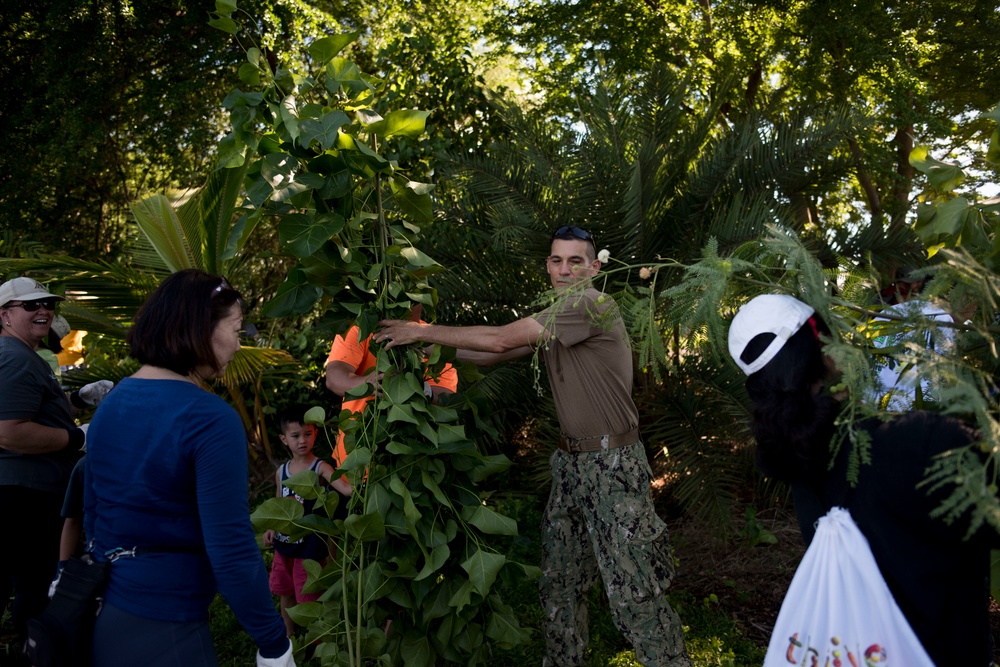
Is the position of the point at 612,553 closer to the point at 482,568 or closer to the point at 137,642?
the point at 482,568

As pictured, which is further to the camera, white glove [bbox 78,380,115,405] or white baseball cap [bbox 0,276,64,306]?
white glove [bbox 78,380,115,405]

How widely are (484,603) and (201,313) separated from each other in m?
1.67

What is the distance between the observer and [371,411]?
3.13 metres

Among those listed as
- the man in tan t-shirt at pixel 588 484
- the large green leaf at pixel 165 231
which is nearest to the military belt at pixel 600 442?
the man in tan t-shirt at pixel 588 484

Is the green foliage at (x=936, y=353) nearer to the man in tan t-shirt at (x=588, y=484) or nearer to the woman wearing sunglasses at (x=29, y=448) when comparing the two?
the man in tan t-shirt at (x=588, y=484)

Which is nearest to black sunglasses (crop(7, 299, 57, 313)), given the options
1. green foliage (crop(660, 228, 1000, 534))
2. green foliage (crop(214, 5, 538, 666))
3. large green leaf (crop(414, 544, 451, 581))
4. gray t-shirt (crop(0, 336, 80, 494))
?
gray t-shirt (crop(0, 336, 80, 494))

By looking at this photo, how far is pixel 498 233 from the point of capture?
233 inches

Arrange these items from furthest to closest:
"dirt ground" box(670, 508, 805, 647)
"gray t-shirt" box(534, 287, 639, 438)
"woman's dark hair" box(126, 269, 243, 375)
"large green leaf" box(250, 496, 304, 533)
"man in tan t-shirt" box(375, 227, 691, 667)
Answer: "dirt ground" box(670, 508, 805, 647)
"gray t-shirt" box(534, 287, 639, 438)
"man in tan t-shirt" box(375, 227, 691, 667)
"large green leaf" box(250, 496, 304, 533)
"woman's dark hair" box(126, 269, 243, 375)

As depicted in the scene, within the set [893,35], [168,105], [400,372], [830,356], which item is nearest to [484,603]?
[400,372]

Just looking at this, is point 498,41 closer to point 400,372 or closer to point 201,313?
point 400,372

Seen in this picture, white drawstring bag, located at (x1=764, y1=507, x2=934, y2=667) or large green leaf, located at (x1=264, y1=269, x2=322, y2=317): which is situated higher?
large green leaf, located at (x1=264, y1=269, x2=322, y2=317)

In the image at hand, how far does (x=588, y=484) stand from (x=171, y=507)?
1.79 meters

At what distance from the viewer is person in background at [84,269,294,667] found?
220 cm

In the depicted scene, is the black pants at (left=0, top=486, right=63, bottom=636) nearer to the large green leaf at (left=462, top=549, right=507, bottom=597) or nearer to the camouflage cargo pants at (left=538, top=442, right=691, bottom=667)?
the large green leaf at (left=462, top=549, right=507, bottom=597)
